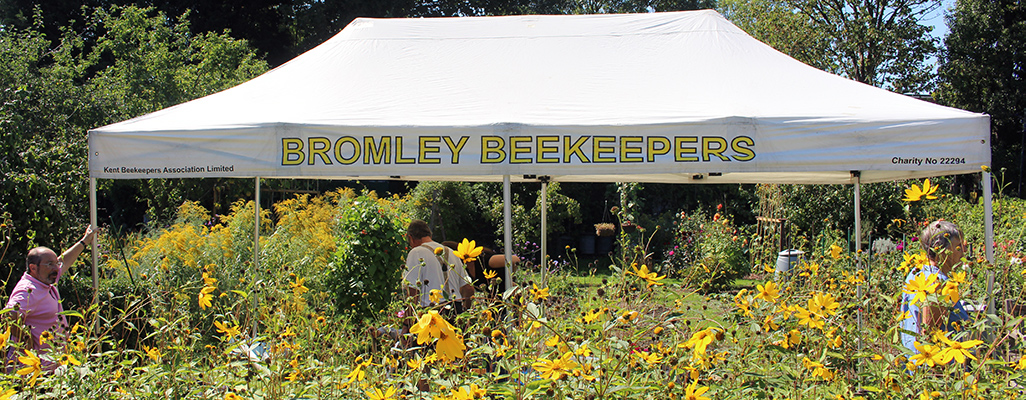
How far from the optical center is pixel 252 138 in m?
3.18

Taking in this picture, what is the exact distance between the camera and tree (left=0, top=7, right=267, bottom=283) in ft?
13.2

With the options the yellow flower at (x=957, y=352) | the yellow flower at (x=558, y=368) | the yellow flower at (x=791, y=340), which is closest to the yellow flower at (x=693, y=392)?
Answer: the yellow flower at (x=558, y=368)

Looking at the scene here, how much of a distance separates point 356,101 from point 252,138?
0.55m

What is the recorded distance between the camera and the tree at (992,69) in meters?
16.3

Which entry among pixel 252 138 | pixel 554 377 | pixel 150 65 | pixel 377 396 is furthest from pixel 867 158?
pixel 150 65

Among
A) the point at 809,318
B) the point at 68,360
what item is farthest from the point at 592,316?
the point at 68,360

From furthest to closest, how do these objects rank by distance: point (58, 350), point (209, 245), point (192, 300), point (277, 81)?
point (209, 245) < point (192, 300) < point (277, 81) < point (58, 350)

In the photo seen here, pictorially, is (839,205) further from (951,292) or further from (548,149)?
(951,292)

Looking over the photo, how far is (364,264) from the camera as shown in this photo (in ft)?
16.7

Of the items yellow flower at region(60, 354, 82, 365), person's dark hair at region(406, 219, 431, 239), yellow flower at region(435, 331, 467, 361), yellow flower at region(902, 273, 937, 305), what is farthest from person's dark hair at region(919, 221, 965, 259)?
yellow flower at region(60, 354, 82, 365)

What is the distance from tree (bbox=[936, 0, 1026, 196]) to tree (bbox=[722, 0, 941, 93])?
1003 mm

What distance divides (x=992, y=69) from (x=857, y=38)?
4231 mm

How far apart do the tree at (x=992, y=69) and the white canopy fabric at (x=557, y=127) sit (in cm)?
1596

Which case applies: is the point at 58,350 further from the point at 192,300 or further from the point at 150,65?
the point at 150,65
